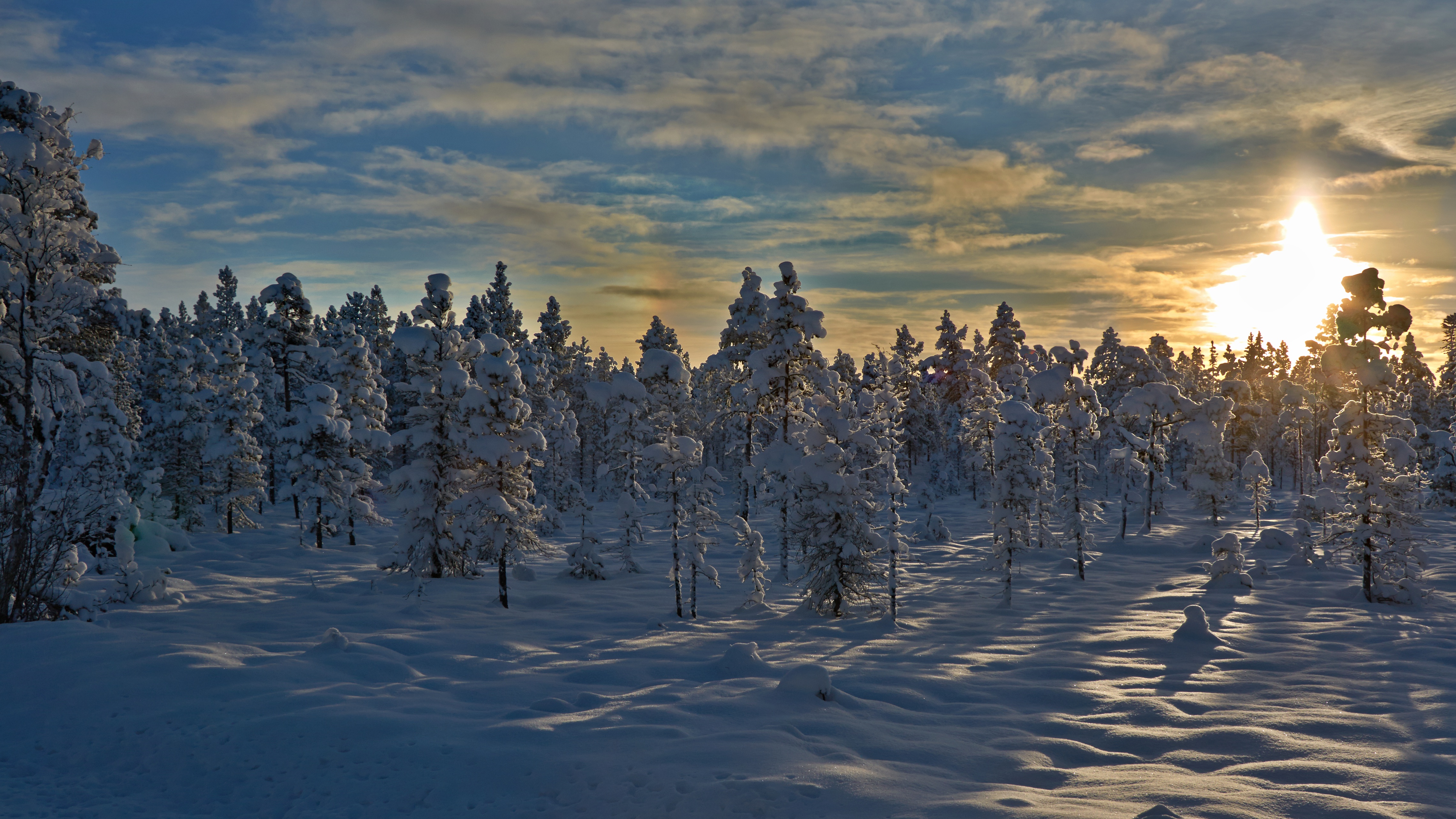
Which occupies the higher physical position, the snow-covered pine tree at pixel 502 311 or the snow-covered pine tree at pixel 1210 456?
the snow-covered pine tree at pixel 502 311

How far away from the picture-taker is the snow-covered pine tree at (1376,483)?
24.5 metres

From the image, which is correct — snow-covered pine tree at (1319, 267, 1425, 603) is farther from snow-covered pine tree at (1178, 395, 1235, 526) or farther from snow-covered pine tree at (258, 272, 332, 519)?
snow-covered pine tree at (258, 272, 332, 519)

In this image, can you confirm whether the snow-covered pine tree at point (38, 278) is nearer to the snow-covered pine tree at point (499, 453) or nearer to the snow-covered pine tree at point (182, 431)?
the snow-covered pine tree at point (499, 453)

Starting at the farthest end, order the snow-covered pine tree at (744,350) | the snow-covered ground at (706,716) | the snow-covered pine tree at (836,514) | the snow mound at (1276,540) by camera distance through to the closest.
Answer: the snow mound at (1276,540)
the snow-covered pine tree at (744,350)
the snow-covered pine tree at (836,514)
the snow-covered ground at (706,716)

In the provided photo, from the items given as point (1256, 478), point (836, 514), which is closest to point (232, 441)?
point (836, 514)

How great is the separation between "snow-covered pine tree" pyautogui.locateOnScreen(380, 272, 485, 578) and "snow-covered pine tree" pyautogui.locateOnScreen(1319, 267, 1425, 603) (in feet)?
98.2

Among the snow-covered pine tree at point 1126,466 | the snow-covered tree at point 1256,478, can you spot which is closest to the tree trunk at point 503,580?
the snow-covered pine tree at point 1126,466

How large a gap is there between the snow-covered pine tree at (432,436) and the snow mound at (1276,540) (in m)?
40.1

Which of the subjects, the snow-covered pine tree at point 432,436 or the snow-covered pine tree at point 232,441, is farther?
the snow-covered pine tree at point 232,441

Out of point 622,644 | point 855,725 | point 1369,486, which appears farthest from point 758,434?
point 855,725

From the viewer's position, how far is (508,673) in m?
15.1

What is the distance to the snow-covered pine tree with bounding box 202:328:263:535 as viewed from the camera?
39.2 metres

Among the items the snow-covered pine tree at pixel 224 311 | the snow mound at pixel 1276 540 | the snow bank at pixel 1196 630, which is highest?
the snow-covered pine tree at pixel 224 311

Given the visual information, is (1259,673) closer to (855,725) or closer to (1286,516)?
(855,725)
